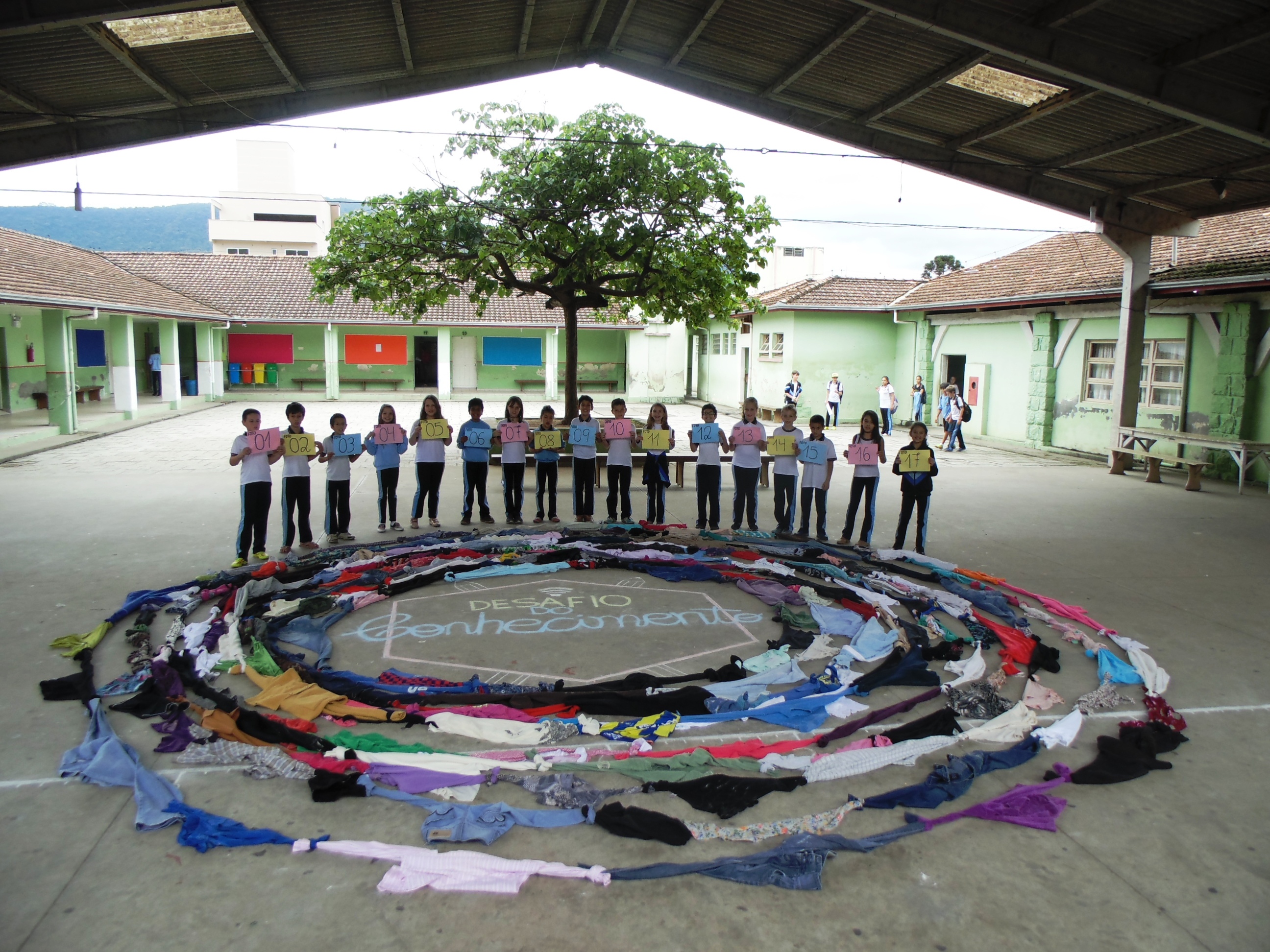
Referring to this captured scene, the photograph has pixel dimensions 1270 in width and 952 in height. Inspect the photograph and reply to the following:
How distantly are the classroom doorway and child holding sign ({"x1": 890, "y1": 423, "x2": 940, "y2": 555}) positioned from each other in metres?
30.8

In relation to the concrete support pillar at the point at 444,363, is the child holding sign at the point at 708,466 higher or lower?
lower

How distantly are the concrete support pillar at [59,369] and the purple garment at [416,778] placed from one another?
65.0 feet

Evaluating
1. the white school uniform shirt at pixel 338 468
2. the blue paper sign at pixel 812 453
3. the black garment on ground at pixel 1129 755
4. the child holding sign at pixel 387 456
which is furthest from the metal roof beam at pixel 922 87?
the white school uniform shirt at pixel 338 468

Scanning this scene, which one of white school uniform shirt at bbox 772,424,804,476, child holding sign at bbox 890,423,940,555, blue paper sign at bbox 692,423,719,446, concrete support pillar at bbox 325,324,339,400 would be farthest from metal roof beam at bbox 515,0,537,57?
concrete support pillar at bbox 325,324,339,400

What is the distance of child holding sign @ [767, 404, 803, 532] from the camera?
10.8m

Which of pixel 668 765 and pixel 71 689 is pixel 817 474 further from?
pixel 71 689

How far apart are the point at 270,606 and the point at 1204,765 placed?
6920mm

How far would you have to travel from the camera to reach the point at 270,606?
297 inches

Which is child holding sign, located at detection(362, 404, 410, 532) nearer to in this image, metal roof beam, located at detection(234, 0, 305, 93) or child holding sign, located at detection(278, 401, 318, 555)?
child holding sign, located at detection(278, 401, 318, 555)

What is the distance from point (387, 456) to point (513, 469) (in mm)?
1625

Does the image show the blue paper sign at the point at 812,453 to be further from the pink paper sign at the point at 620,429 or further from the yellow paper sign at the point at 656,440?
the pink paper sign at the point at 620,429

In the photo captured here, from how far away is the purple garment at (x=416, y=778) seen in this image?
Result: 4605mm

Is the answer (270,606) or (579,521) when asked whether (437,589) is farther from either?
(579,521)

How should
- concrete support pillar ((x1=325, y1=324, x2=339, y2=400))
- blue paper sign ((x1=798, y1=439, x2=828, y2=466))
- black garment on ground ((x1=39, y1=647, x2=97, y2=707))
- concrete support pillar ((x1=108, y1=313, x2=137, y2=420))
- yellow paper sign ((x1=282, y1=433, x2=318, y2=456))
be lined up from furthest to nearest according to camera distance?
concrete support pillar ((x1=325, y1=324, x2=339, y2=400)), concrete support pillar ((x1=108, y1=313, x2=137, y2=420)), blue paper sign ((x1=798, y1=439, x2=828, y2=466)), yellow paper sign ((x1=282, y1=433, x2=318, y2=456)), black garment on ground ((x1=39, y1=647, x2=97, y2=707))
